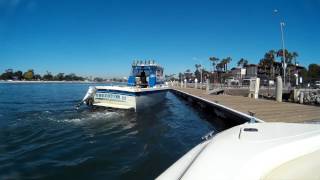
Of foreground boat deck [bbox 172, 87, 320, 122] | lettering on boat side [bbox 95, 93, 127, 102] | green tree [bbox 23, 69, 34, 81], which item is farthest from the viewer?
green tree [bbox 23, 69, 34, 81]

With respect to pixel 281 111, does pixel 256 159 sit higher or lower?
higher

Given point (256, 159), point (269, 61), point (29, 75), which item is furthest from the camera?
point (29, 75)

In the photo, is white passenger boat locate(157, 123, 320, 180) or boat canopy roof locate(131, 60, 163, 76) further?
boat canopy roof locate(131, 60, 163, 76)

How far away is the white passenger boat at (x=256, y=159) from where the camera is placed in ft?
6.60

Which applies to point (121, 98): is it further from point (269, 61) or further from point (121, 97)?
point (269, 61)

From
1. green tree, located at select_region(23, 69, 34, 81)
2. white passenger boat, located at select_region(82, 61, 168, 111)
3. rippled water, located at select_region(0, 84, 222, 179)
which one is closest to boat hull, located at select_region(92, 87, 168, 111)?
white passenger boat, located at select_region(82, 61, 168, 111)

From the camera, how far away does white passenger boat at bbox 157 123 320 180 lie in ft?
6.60

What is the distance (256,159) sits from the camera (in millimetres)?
2211

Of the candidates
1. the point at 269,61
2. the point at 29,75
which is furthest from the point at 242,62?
the point at 29,75

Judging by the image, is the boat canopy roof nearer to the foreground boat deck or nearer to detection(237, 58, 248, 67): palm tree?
the foreground boat deck

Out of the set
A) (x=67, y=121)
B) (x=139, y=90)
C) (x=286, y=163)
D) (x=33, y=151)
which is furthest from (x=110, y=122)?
(x=286, y=163)

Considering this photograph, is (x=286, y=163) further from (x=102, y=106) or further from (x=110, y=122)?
(x=102, y=106)

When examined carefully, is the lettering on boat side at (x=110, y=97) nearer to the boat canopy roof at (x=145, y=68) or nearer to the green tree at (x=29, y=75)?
the boat canopy roof at (x=145, y=68)

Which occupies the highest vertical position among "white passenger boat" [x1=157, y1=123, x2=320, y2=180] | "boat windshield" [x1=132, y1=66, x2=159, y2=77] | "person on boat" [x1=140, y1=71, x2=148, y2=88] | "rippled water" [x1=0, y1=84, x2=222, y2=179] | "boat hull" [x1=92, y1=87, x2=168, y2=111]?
"boat windshield" [x1=132, y1=66, x2=159, y2=77]
